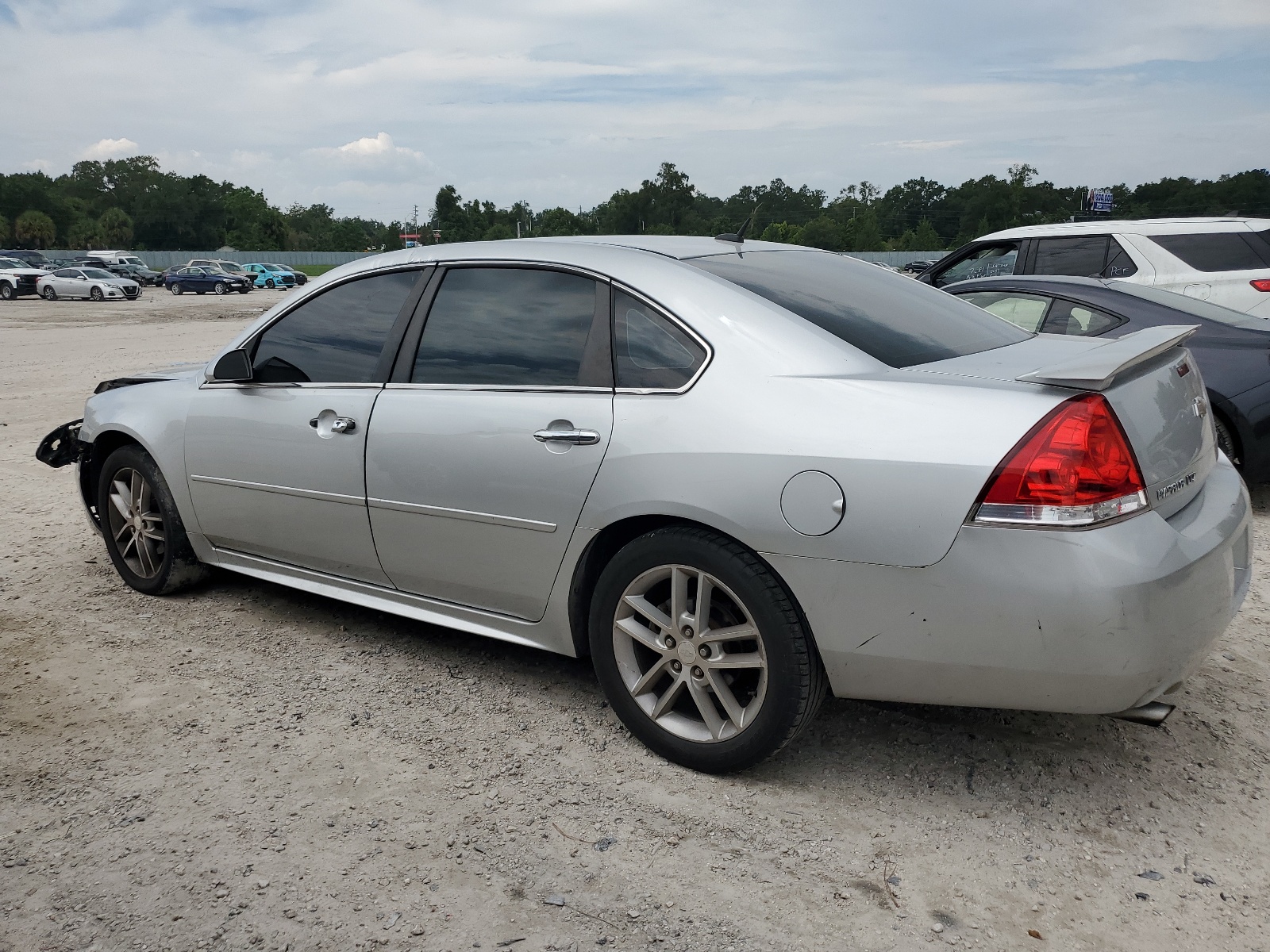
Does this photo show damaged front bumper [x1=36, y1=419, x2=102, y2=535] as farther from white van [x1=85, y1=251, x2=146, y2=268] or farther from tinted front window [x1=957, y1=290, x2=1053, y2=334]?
white van [x1=85, y1=251, x2=146, y2=268]

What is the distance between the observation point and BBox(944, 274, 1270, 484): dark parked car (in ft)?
18.5

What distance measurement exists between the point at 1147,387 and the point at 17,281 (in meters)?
44.3

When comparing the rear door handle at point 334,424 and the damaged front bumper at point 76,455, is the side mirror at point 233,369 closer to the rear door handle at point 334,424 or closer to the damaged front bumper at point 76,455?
the rear door handle at point 334,424

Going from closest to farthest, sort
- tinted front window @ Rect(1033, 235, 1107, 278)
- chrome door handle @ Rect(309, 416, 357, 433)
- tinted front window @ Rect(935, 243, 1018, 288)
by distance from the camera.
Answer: chrome door handle @ Rect(309, 416, 357, 433) → tinted front window @ Rect(1033, 235, 1107, 278) → tinted front window @ Rect(935, 243, 1018, 288)

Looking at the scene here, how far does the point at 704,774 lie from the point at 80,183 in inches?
5730

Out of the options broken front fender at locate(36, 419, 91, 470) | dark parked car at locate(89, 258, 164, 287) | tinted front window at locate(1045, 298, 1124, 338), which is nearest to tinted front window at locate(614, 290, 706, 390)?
broken front fender at locate(36, 419, 91, 470)

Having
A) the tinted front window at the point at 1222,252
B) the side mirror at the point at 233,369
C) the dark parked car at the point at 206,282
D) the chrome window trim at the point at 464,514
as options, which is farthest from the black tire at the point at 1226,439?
the dark parked car at the point at 206,282

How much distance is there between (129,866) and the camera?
2.66 m

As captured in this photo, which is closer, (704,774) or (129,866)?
(129,866)

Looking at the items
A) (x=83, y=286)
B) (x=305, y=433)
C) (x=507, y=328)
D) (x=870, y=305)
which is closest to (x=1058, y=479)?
(x=870, y=305)

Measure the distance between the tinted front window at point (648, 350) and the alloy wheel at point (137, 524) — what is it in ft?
8.29

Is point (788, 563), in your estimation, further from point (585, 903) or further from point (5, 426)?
point (5, 426)

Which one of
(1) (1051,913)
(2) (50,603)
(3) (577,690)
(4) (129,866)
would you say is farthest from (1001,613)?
(2) (50,603)

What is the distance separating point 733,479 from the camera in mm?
2764
